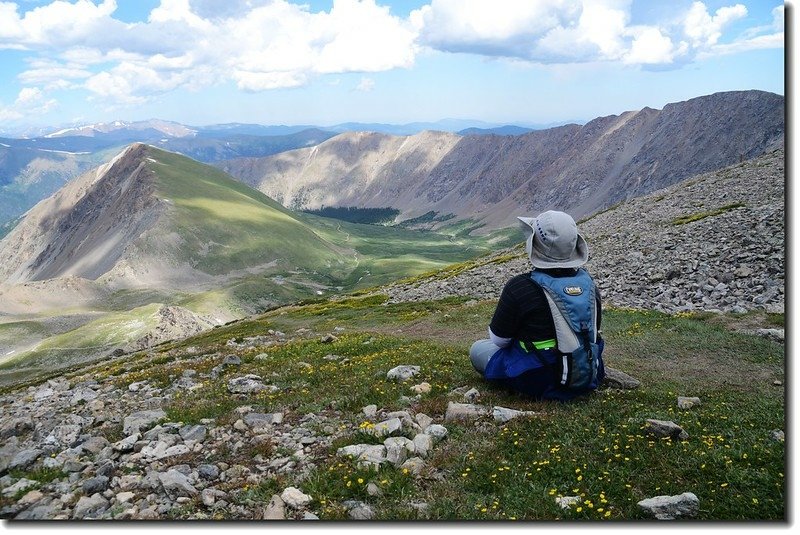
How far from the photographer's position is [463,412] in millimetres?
11148

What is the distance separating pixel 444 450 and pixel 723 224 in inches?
1774

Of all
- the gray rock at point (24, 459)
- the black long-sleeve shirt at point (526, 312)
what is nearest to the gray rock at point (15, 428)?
the gray rock at point (24, 459)

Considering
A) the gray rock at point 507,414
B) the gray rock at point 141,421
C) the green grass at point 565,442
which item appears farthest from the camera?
the gray rock at point 141,421

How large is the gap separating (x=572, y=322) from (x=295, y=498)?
605 centimetres

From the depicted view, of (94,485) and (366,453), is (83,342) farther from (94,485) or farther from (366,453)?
(366,453)

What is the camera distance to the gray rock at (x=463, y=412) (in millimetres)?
11008

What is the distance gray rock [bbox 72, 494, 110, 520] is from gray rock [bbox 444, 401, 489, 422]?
648 cm

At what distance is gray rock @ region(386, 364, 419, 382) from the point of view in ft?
49.5

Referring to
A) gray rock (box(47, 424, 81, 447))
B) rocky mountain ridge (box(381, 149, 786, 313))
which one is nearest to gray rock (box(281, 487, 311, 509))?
gray rock (box(47, 424, 81, 447))

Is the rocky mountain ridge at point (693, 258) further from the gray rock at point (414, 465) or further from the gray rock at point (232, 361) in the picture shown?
the gray rock at point (232, 361)

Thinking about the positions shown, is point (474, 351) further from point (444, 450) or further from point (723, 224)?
point (723, 224)

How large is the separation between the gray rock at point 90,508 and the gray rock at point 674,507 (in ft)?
27.5

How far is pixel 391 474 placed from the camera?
8484 millimetres

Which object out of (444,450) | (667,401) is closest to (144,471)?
(444,450)
